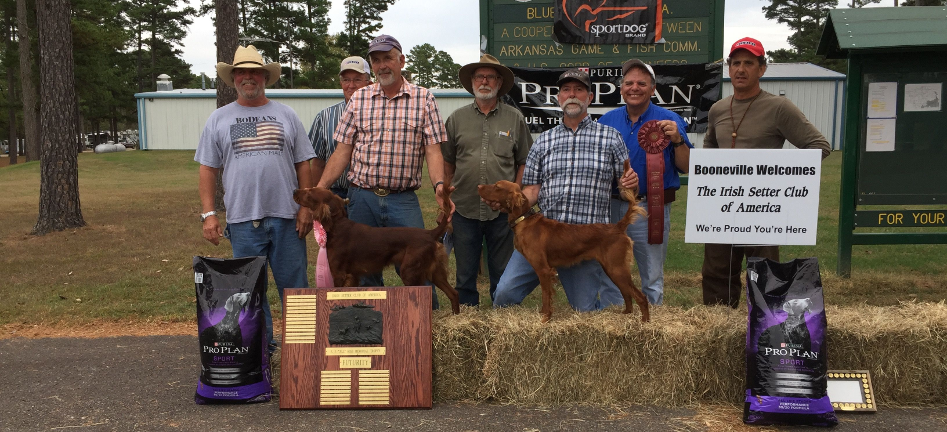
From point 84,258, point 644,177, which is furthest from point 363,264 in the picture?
point 84,258

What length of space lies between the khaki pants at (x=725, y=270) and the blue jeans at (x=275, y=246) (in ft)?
9.38

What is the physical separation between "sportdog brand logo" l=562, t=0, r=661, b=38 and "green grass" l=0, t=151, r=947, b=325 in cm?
270

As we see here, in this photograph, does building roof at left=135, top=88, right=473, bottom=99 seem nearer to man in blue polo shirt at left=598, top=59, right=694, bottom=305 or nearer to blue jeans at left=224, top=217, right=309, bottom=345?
man in blue polo shirt at left=598, top=59, right=694, bottom=305

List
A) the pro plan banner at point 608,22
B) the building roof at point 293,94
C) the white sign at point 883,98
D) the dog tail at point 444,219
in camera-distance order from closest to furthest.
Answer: the dog tail at point 444,219
the white sign at point 883,98
the pro plan banner at point 608,22
the building roof at point 293,94

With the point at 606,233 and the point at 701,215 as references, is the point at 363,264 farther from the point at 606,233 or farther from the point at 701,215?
the point at 701,215

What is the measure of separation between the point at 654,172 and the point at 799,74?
1319 inches

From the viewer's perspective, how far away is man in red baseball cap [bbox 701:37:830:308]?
4.61m

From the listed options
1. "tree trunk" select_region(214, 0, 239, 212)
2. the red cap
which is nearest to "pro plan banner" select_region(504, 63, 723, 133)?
the red cap

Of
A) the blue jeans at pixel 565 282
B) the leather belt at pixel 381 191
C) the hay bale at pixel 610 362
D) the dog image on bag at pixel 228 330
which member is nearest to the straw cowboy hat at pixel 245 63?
the leather belt at pixel 381 191

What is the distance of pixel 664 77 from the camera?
7.02 metres

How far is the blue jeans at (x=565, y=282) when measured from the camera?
4500 millimetres

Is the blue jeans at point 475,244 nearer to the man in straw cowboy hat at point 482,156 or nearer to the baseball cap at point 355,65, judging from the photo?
the man in straw cowboy hat at point 482,156

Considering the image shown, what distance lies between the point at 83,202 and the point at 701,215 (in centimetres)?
1670

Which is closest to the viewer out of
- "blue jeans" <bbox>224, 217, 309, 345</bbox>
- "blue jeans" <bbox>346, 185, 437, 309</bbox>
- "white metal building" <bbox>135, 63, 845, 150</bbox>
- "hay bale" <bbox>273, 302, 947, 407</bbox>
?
"hay bale" <bbox>273, 302, 947, 407</bbox>
